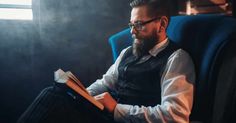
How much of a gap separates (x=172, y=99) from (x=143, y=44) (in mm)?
383

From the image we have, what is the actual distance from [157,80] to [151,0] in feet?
1.35

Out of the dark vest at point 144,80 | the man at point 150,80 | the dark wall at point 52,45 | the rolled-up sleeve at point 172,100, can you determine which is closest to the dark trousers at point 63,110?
the man at point 150,80

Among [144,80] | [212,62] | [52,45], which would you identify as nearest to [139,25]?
[144,80]

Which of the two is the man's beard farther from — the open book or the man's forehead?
the open book

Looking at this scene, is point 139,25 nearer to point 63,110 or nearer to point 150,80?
point 150,80

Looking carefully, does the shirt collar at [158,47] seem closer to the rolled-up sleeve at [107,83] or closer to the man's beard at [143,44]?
the man's beard at [143,44]

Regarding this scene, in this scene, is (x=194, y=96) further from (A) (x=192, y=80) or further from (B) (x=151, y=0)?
(B) (x=151, y=0)

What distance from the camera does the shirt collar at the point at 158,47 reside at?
1520mm

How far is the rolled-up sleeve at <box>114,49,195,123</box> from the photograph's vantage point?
129 centimetres

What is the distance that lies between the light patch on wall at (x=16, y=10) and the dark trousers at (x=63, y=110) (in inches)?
39.7

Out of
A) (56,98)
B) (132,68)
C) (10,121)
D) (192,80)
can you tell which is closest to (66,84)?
(56,98)

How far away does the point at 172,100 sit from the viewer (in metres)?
1.30

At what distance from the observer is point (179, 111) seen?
1.28m

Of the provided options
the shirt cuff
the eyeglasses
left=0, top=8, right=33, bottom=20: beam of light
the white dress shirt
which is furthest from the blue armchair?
left=0, top=8, right=33, bottom=20: beam of light
